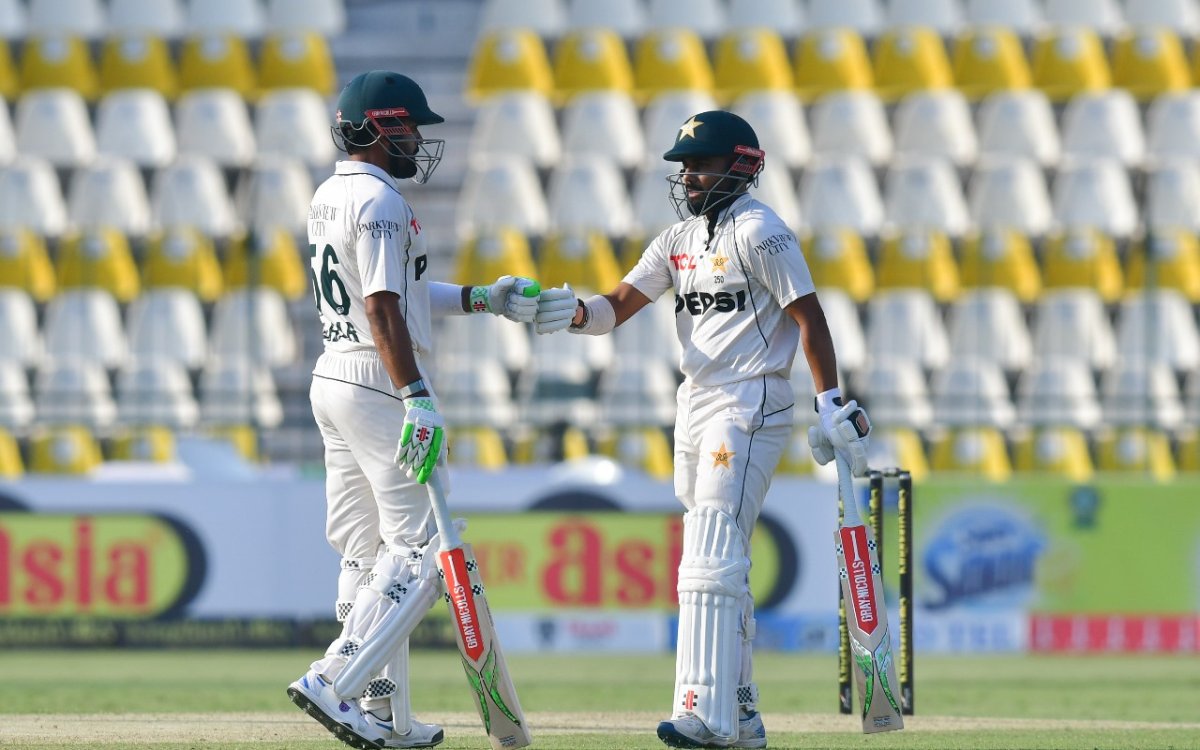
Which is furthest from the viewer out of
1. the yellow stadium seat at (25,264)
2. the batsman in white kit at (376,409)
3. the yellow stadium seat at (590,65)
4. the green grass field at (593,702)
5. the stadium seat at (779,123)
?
A: the yellow stadium seat at (590,65)

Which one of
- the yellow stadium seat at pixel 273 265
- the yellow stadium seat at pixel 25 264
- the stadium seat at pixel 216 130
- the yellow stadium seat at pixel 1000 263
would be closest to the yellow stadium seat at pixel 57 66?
the stadium seat at pixel 216 130

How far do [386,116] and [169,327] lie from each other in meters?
9.73

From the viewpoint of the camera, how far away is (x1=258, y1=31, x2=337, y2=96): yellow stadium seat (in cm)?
1730

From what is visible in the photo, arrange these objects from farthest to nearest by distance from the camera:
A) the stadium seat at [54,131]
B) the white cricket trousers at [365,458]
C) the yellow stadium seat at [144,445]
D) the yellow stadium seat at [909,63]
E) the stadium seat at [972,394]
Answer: the yellow stadium seat at [909,63] → the stadium seat at [54,131] → the stadium seat at [972,394] → the yellow stadium seat at [144,445] → the white cricket trousers at [365,458]

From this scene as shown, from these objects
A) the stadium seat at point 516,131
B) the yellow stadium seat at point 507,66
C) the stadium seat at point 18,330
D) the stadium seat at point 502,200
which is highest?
the yellow stadium seat at point 507,66

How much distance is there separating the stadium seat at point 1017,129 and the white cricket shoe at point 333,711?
12.7 meters

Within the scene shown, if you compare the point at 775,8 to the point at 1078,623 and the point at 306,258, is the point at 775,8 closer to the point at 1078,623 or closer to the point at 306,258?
the point at 306,258

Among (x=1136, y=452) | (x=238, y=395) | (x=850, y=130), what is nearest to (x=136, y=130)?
(x=238, y=395)

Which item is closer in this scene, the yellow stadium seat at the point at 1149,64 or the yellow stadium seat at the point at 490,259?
the yellow stadium seat at the point at 490,259

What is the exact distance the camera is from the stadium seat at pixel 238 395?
13469mm

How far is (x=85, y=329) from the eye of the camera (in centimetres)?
1516

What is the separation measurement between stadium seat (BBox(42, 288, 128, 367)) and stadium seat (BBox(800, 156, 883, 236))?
6155mm

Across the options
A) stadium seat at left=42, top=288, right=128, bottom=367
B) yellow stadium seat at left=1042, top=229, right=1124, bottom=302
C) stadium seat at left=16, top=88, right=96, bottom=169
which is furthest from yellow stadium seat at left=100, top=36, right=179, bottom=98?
yellow stadium seat at left=1042, top=229, right=1124, bottom=302

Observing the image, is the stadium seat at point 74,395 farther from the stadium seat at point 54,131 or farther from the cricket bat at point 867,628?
the cricket bat at point 867,628
